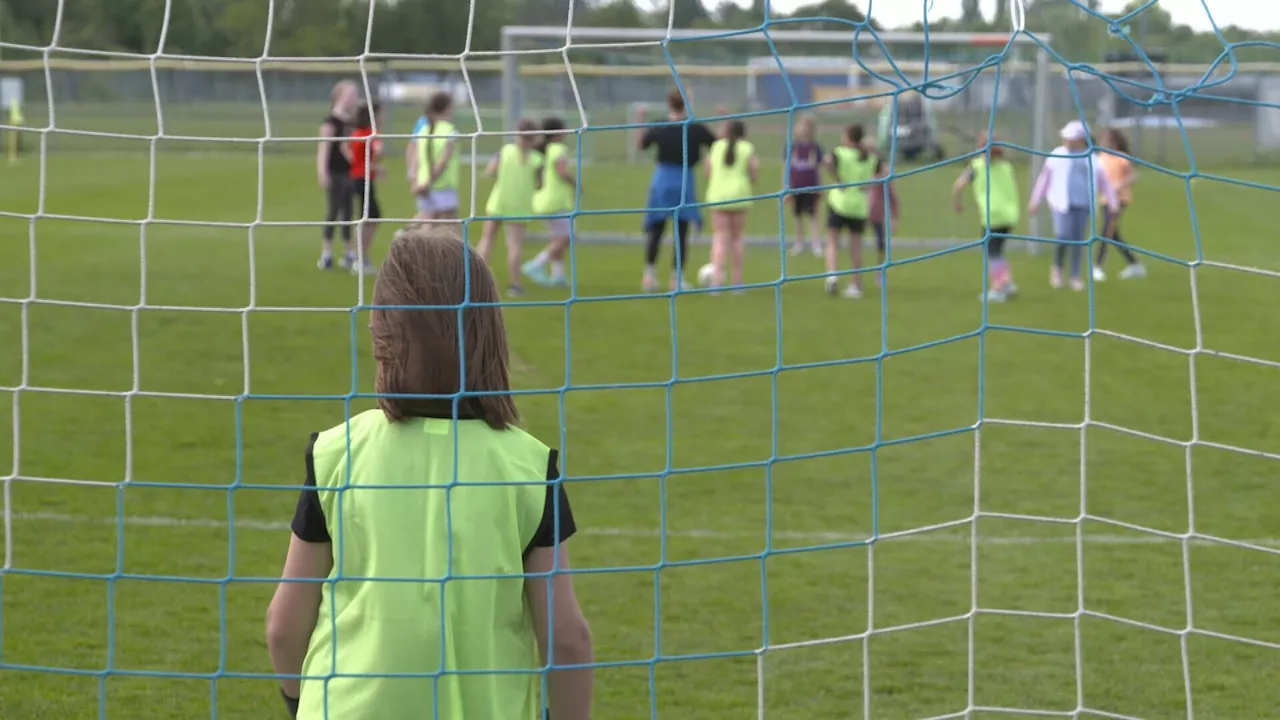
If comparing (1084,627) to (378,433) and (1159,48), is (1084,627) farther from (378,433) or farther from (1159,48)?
(1159,48)

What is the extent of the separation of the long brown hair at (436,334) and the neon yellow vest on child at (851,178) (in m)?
10.7

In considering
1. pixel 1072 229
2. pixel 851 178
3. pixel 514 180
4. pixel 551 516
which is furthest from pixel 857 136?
pixel 551 516

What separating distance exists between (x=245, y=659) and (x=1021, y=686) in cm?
242

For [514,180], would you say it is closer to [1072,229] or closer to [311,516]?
[1072,229]

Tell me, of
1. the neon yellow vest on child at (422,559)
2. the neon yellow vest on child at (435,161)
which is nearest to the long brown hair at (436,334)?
the neon yellow vest on child at (422,559)

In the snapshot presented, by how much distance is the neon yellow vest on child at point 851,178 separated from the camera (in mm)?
12969

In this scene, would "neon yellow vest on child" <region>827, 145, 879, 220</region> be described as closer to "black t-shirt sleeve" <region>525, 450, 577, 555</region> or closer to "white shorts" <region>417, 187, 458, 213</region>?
"white shorts" <region>417, 187, 458, 213</region>

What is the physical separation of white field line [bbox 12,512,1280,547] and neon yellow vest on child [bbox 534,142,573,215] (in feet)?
25.1

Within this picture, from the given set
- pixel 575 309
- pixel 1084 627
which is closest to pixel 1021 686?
pixel 1084 627

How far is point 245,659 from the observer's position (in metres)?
4.72

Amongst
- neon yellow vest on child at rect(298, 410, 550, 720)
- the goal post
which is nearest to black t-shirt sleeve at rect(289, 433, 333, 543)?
neon yellow vest on child at rect(298, 410, 550, 720)

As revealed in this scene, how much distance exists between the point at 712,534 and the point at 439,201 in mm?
7807

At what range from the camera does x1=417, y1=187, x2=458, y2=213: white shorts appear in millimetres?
13164

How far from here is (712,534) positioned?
6.01 meters
